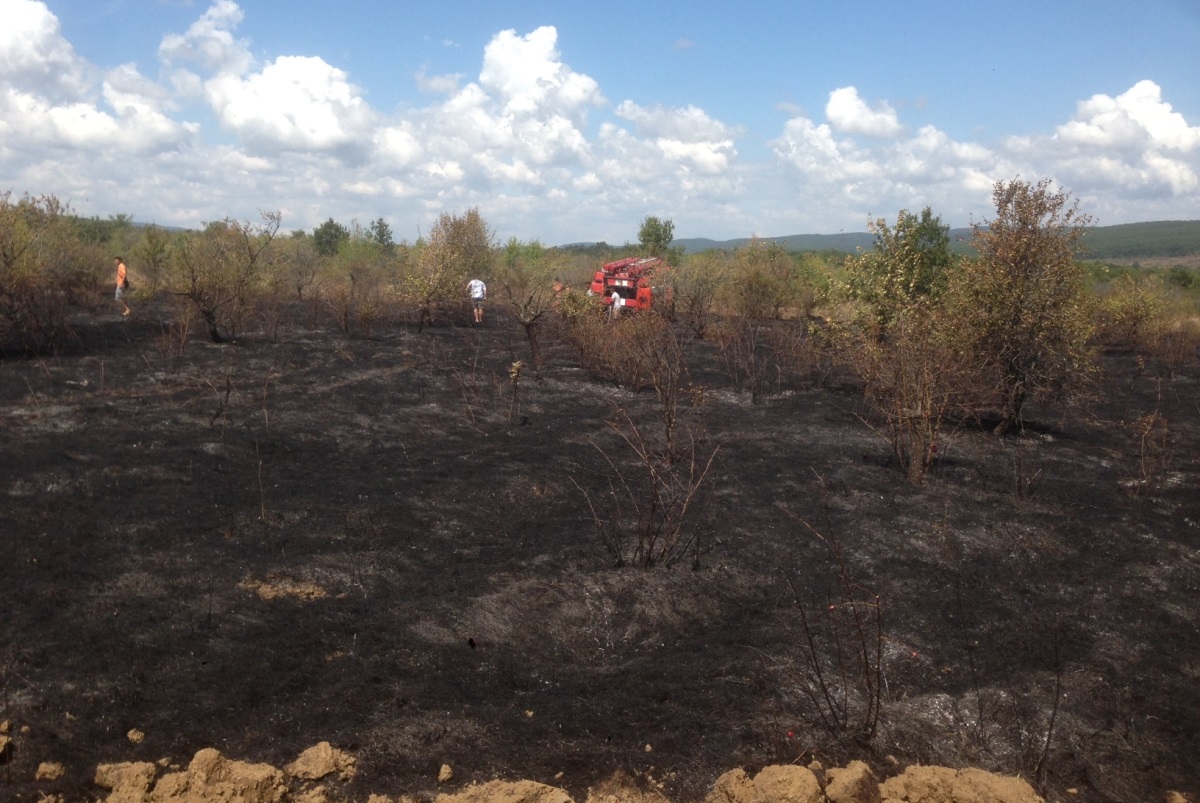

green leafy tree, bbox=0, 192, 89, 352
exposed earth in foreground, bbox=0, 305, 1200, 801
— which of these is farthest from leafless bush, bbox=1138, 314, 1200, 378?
green leafy tree, bbox=0, 192, 89, 352

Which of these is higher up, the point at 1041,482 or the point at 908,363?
the point at 908,363

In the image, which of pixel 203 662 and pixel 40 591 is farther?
pixel 40 591

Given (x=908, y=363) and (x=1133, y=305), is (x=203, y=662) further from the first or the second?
(x=1133, y=305)

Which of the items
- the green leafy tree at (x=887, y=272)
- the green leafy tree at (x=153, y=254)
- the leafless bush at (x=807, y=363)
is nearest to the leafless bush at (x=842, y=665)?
the green leafy tree at (x=887, y=272)

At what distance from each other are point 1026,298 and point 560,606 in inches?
306

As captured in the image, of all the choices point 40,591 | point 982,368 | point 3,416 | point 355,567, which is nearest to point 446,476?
point 355,567

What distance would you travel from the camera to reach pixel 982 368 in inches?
418

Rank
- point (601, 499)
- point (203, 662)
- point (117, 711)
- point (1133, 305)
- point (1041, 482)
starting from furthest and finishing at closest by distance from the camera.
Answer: point (1133, 305)
point (1041, 482)
point (601, 499)
point (203, 662)
point (117, 711)

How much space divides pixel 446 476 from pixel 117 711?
4682 mm

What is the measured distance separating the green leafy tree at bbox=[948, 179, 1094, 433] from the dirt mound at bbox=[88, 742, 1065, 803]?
765 centimetres

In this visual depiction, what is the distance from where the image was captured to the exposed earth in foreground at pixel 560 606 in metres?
4.43

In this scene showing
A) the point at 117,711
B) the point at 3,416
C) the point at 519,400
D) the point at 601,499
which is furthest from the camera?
the point at 519,400

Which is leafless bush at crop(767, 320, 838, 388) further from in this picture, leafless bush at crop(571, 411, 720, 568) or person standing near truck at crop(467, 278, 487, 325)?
person standing near truck at crop(467, 278, 487, 325)

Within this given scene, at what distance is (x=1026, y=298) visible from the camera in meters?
10.7
